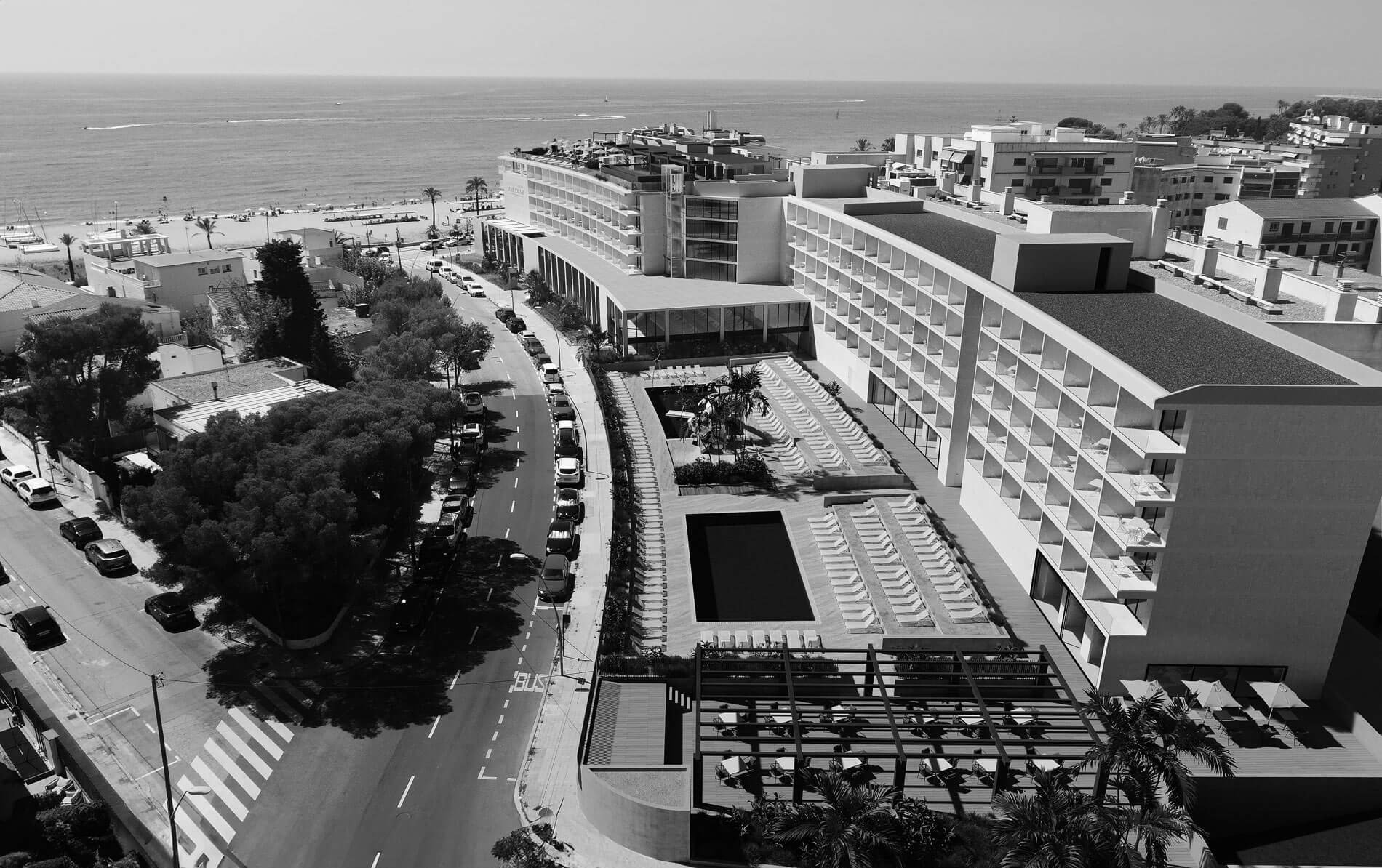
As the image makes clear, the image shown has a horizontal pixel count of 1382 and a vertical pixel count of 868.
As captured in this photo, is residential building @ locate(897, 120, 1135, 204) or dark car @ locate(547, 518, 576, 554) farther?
residential building @ locate(897, 120, 1135, 204)

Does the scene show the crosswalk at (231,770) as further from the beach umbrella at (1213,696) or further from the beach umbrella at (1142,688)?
the beach umbrella at (1213,696)

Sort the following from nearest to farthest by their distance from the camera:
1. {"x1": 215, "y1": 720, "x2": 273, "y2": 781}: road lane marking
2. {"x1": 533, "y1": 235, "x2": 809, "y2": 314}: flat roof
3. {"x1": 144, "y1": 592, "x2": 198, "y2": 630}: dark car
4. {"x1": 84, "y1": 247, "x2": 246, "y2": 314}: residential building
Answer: {"x1": 215, "y1": 720, "x2": 273, "y2": 781}: road lane marking < {"x1": 144, "y1": 592, "x2": 198, "y2": 630}: dark car < {"x1": 533, "y1": 235, "x2": 809, "y2": 314}: flat roof < {"x1": 84, "y1": 247, "x2": 246, "y2": 314}: residential building

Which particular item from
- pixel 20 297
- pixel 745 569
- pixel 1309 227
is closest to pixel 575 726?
pixel 745 569

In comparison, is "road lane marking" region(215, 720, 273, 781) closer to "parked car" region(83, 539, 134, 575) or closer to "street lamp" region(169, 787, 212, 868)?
"street lamp" region(169, 787, 212, 868)

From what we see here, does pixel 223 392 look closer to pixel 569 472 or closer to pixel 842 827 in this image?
pixel 569 472

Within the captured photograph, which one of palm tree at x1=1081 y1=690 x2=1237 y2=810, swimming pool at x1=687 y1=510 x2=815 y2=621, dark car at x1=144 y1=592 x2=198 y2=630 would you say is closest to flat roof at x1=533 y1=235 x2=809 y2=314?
swimming pool at x1=687 y1=510 x2=815 y2=621

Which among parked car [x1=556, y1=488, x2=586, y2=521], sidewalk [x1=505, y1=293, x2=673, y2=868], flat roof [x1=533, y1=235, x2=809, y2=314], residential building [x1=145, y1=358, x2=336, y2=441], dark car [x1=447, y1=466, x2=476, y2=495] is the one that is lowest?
sidewalk [x1=505, y1=293, x2=673, y2=868]
